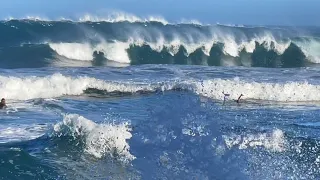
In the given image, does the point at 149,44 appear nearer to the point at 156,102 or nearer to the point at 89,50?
the point at 89,50

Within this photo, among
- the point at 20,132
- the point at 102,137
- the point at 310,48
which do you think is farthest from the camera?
the point at 310,48

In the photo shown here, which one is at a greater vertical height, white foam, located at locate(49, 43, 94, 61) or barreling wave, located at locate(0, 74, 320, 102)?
white foam, located at locate(49, 43, 94, 61)

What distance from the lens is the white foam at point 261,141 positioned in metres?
10.0

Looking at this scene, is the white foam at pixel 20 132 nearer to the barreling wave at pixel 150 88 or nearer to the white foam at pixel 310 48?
the barreling wave at pixel 150 88

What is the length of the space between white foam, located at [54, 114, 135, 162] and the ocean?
2 centimetres

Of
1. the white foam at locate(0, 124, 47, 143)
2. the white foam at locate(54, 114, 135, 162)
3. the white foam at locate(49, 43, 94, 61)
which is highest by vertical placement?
the white foam at locate(49, 43, 94, 61)

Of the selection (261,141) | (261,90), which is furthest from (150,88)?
(261,141)

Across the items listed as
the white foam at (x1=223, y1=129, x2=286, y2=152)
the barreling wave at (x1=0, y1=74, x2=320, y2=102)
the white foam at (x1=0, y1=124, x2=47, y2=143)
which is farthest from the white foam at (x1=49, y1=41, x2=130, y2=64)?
the white foam at (x1=223, y1=129, x2=286, y2=152)

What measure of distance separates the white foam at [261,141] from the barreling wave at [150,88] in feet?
26.3

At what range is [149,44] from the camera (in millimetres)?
35656

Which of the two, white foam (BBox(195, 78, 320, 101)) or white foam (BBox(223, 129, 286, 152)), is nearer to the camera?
white foam (BBox(223, 129, 286, 152))

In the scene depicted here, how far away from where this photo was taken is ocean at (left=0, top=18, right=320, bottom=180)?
27.1ft

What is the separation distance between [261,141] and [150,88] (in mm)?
10358

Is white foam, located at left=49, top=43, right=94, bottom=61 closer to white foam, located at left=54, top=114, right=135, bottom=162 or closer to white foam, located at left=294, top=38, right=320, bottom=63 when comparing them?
white foam, located at left=294, top=38, right=320, bottom=63
